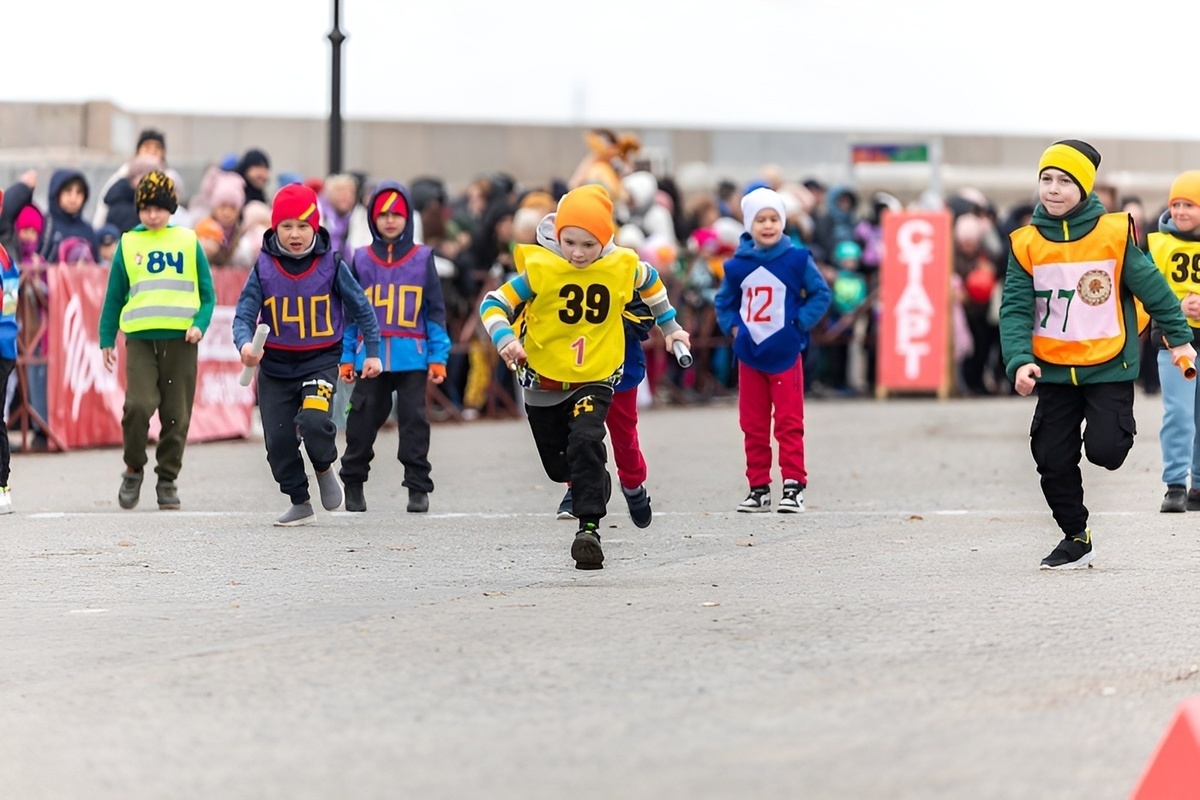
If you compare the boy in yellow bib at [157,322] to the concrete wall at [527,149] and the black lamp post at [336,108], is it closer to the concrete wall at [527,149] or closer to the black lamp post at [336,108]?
the black lamp post at [336,108]

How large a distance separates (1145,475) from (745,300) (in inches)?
135

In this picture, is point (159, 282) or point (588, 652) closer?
point (588, 652)

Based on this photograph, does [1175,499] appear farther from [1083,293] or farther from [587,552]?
[587,552]

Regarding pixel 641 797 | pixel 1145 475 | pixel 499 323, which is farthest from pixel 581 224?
pixel 1145 475

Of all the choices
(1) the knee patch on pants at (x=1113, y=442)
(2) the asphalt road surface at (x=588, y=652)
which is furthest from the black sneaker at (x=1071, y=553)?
(1) the knee patch on pants at (x=1113, y=442)

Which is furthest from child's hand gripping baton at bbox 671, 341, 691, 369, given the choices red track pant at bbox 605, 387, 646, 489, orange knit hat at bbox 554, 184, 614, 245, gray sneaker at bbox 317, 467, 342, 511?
gray sneaker at bbox 317, 467, 342, 511

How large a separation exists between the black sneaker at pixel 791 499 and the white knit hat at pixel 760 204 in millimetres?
1437

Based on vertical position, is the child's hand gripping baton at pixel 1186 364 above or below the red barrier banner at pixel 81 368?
above

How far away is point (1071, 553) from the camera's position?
8.99m

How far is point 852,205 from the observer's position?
25344mm

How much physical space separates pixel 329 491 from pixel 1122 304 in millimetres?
4288

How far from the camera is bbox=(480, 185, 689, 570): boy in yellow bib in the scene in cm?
920

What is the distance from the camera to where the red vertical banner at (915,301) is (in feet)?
79.8

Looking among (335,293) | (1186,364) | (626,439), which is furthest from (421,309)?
(1186,364)
